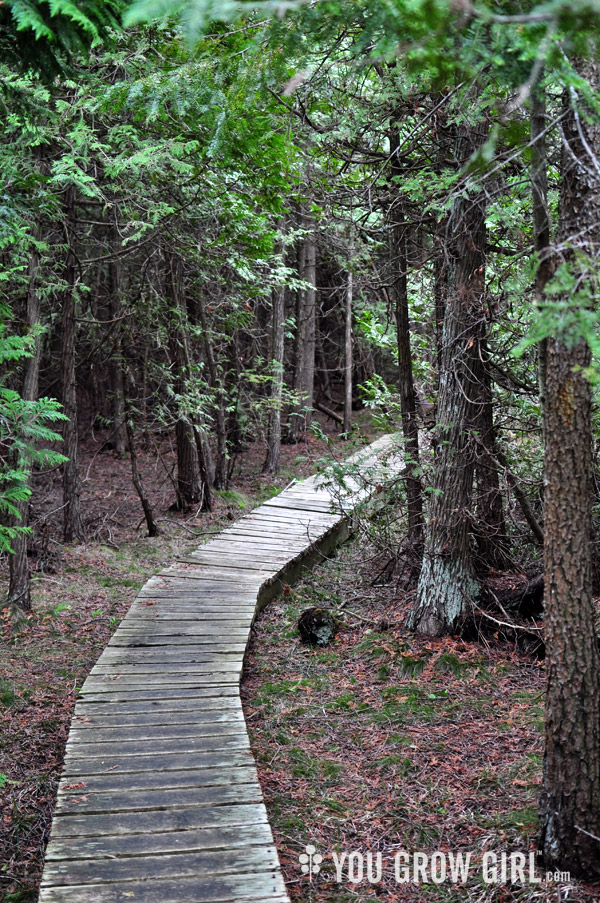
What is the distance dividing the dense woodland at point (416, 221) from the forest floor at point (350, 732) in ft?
1.54

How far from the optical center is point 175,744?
489 centimetres

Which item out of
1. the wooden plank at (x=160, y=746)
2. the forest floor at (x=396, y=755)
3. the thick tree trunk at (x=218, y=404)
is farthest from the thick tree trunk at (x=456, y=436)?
the thick tree trunk at (x=218, y=404)

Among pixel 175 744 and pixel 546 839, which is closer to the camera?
pixel 546 839

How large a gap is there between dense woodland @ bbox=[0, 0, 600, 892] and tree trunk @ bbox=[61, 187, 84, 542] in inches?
1.7

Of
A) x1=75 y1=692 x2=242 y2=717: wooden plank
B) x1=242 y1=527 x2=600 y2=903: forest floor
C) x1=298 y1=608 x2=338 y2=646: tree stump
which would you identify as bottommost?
x1=242 y1=527 x2=600 y2=903: forest floor

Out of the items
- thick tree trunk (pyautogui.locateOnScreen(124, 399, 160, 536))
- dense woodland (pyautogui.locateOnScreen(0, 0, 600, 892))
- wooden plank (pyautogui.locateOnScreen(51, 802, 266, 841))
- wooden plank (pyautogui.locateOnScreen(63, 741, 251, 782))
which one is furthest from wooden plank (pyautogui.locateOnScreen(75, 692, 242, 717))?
thick tree trunk (pyautogui.locateOnScreen(124, 399, 160, 536))

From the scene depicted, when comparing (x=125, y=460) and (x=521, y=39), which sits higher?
(x=521, y=39)

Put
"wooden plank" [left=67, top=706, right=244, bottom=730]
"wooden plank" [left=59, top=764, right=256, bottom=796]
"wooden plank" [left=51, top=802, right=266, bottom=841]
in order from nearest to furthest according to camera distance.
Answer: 1. "wooden plank" [left=51, top=802, right=266, bottom=841]
2. "wooden plank" [left=59, top=764, right=256, bottom=796]
3. "wooden plank" [left=67, top=706, right=244, bottom=730]

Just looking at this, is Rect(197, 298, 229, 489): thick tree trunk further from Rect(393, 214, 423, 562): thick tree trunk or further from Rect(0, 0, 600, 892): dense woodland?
Rect(393, 214, 423, 562): thick tree trunk

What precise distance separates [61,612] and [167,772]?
4.57 m

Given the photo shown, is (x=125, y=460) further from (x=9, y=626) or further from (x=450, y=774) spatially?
(x=450, y=774)

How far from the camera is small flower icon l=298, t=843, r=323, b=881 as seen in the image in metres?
4.05

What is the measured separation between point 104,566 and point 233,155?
6.21 m

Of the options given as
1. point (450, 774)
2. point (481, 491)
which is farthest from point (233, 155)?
point (450, 774)
